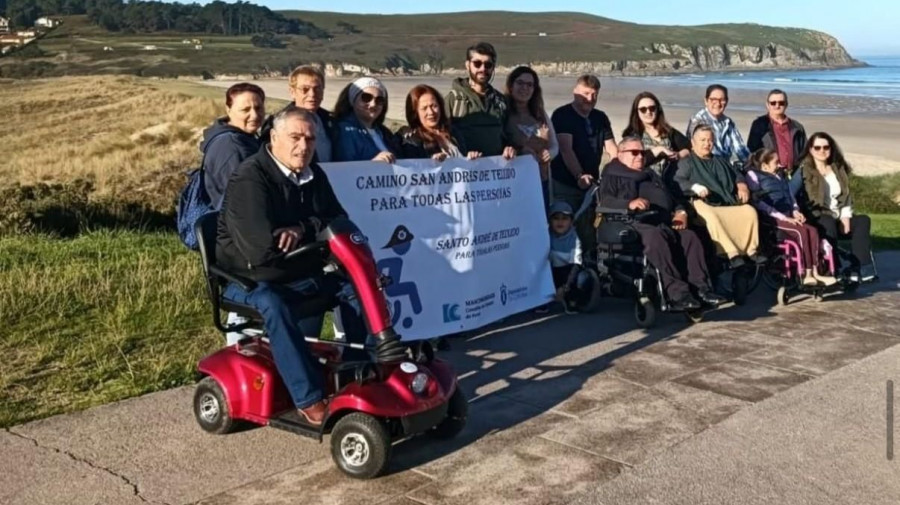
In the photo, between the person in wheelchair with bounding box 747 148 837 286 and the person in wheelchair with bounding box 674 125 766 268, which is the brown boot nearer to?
the person in wheelchair with bounding box 674 125 766 268

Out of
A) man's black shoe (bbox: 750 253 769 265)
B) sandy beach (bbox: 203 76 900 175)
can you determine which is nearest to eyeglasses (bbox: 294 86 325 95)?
man's black shoe (bbox: 750 253 769 265)

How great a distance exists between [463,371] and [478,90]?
8.44ft

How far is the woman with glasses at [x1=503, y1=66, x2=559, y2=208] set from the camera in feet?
29.5

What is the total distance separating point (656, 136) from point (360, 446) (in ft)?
19.0

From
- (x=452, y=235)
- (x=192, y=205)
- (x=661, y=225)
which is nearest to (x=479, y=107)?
(x=452, y=235)

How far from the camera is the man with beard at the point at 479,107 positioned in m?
8.51

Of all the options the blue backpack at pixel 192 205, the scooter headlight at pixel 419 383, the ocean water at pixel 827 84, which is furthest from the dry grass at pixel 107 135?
the ocean water at pixel 827 84

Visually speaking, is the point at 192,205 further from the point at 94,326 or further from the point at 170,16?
the point at 170,16

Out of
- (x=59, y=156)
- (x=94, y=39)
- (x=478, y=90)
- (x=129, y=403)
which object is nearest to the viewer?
(x=129, y=403)

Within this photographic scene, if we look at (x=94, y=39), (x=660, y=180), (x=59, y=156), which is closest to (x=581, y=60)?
(x=94, y=39)

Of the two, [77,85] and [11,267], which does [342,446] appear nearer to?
[11,267]

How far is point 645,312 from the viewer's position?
27.6ft

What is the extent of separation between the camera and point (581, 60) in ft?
550

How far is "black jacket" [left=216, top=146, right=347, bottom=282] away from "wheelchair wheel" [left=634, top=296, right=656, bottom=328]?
11.4 feet
